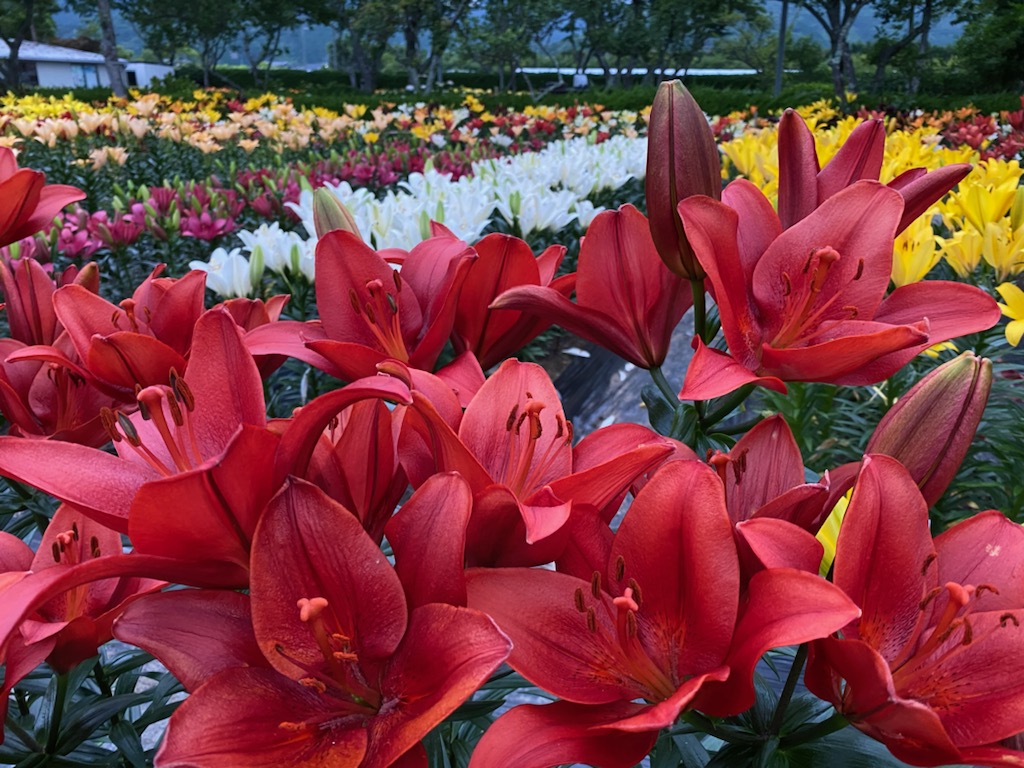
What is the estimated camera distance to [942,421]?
600 mm

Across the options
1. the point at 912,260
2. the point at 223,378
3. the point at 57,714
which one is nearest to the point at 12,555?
the point at 57,714

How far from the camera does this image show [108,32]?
18.5m

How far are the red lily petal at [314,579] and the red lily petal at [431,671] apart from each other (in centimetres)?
2

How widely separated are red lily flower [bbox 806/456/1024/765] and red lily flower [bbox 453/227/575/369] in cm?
39

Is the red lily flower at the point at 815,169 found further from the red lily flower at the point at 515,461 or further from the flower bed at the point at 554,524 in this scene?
the red lily flower at the point at 515,461

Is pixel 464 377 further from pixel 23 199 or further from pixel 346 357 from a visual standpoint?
pixel 23 199

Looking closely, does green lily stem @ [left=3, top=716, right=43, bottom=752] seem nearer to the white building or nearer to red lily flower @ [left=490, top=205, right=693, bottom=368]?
red lily flower @ [left=490, top=205, right=693, bottom=368]

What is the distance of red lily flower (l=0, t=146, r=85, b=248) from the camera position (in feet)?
3.32

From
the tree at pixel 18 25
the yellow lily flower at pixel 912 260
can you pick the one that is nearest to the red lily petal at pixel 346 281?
the yellow lily flower at pixel 912 260

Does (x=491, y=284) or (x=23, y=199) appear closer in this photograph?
(x=491, y=284)

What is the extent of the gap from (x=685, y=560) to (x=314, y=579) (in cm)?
24

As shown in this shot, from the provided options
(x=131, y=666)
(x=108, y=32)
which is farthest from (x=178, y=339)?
(x=108, y=32)

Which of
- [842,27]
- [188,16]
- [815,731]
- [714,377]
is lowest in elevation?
[815,731]

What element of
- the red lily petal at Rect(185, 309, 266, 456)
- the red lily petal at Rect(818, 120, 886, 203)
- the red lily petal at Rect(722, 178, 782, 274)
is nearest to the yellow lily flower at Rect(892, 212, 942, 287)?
the red lily petal at Rect(818, 120, 886, 203)
